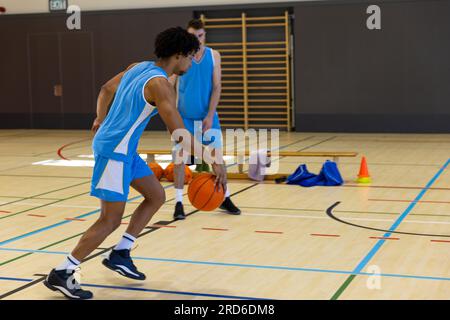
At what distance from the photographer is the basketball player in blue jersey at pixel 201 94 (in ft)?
24.5

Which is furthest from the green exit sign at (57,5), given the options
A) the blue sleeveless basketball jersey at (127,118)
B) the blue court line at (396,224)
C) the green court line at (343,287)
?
the green court line at (343,287)

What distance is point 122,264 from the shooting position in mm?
5152

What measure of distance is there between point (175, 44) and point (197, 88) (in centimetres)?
A: 268

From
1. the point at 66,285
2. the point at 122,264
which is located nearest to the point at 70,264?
the point at 66,285

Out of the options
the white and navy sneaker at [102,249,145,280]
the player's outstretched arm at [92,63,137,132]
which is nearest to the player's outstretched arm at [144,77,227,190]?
the player's outstretched arm at [92,63,137,132]

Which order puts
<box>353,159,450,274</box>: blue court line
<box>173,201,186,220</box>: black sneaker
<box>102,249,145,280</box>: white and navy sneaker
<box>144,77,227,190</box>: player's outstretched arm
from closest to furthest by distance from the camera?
1. <box>144,77,227,190</box>: player's outstretched arm
2. <box>102,249,145,280</box>: white and navy sneaker
3. <box>353,159,450,274</box>: blue court line
4. <box>173,201,186,220</box>: black sneaker

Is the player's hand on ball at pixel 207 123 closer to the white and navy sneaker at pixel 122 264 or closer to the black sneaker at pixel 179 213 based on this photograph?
the black sneaker at pixel 179 213

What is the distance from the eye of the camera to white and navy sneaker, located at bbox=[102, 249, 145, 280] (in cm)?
515

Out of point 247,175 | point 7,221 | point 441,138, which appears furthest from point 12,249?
point 441,138

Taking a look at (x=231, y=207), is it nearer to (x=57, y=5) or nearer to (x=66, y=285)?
(x=66, y=285)

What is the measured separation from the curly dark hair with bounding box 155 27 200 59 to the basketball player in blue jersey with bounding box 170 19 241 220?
2.57m

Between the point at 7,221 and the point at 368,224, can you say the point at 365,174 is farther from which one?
the point at 7,221

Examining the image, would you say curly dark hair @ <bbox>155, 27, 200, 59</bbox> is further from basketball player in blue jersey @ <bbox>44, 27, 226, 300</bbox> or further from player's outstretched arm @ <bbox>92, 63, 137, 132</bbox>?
player's outstretched arm @ <bbox>92, 63, 137, 132</bbox>

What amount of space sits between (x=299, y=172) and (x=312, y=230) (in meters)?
2.88
